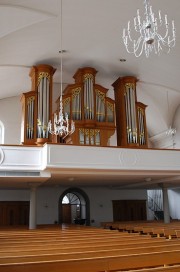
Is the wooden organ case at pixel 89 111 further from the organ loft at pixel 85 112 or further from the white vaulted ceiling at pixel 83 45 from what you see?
the white vaulted ceiling at pixel 83 45

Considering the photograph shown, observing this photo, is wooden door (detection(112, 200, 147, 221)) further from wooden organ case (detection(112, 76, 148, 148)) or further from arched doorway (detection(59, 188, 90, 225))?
wooden organ case (detection(112, 76, 148, 148))

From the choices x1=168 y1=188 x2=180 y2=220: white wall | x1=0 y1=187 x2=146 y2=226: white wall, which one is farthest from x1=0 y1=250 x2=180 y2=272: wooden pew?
x1=168 y1=188 x2=180 y2=220: white wall

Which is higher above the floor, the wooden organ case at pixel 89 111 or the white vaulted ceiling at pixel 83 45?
the white vaulted ceiling at pixel 83 45

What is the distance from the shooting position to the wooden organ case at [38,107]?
11609 millimetres

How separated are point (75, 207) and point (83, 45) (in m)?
9.41

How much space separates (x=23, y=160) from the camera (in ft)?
32.0

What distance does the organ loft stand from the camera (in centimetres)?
1191

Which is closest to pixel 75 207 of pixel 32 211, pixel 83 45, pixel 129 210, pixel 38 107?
pixel 129 210

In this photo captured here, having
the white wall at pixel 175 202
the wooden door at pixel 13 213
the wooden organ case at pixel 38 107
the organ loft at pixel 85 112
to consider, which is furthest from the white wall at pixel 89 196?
the wooden organ case at pixel 38 107

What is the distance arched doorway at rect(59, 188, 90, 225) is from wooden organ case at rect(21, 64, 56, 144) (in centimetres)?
520

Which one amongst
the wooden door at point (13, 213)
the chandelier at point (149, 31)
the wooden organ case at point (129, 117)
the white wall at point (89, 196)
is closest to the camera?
the chandelier at point (149, 31)

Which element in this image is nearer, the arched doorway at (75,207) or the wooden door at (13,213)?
the wooden door at (13,213)

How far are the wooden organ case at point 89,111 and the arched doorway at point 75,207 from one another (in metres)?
4.51

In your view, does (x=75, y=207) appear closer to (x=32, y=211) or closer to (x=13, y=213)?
(x=13, y=213)
